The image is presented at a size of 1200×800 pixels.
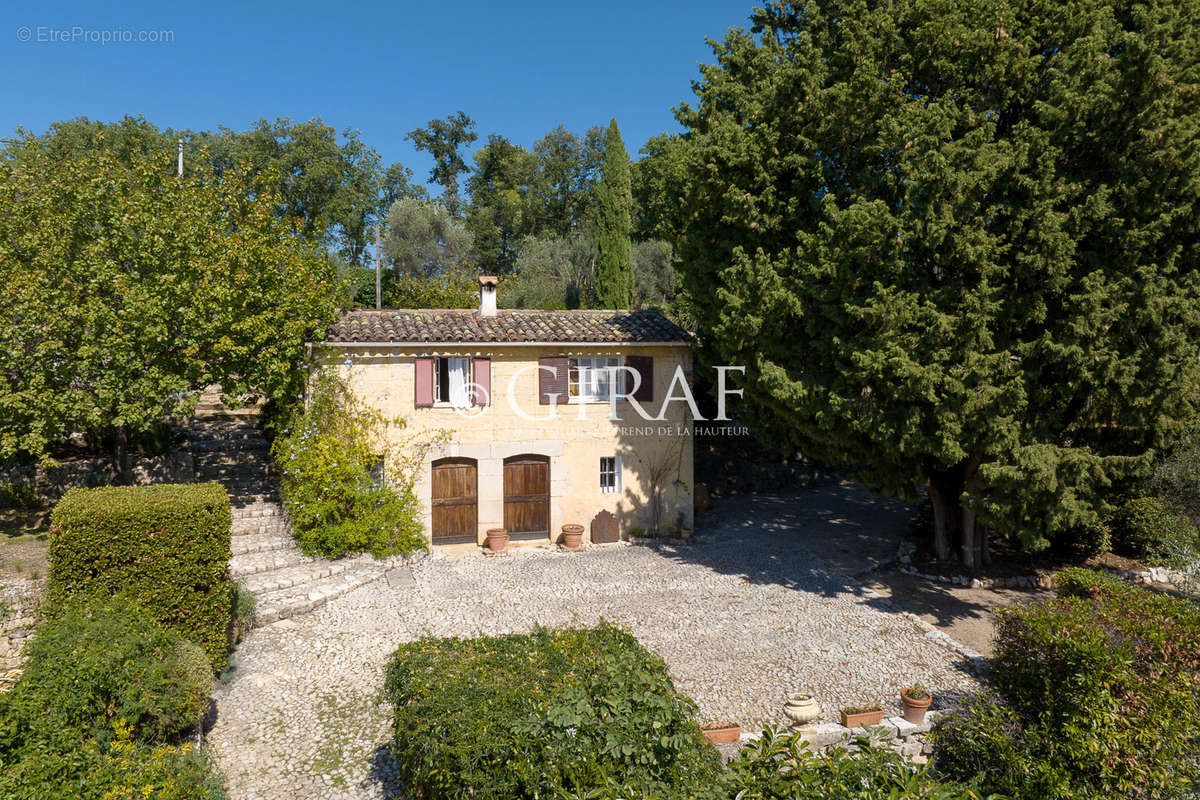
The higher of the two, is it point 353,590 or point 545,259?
point 545,259

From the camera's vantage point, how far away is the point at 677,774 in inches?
203

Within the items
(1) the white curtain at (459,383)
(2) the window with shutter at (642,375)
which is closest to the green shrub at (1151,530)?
(2) the window with shutter at (642,375)

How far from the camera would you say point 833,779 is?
5281mm

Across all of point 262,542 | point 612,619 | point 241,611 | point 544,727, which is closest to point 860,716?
point 612,619

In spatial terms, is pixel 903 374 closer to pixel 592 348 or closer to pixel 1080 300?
pixel 1080 300

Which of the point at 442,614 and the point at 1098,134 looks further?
the point at 442,614

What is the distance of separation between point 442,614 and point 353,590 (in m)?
2.35

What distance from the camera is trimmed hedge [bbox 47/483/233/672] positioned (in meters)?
8.42

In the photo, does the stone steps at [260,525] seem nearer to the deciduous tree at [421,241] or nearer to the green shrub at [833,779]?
the green shrub at [833,779]

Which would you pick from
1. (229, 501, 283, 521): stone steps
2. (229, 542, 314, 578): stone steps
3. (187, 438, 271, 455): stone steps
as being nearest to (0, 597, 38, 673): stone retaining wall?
(229, 542, 314, 578): stone steps

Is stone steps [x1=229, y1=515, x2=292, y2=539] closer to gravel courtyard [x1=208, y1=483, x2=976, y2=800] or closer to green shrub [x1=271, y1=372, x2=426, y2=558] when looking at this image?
green shrub [x1=271, y1=372, x2=426, y2=558]

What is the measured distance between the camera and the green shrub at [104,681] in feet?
19.1

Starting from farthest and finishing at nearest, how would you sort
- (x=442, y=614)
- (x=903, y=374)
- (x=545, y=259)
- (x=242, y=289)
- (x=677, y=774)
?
(x=545, y=259) < (x=242, y=289) < (x=442, y=614) < (x=903, y=374) < (x=677, y=774)

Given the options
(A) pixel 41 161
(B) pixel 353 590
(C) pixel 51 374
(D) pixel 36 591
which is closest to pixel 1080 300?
(B) pixel 353 590
